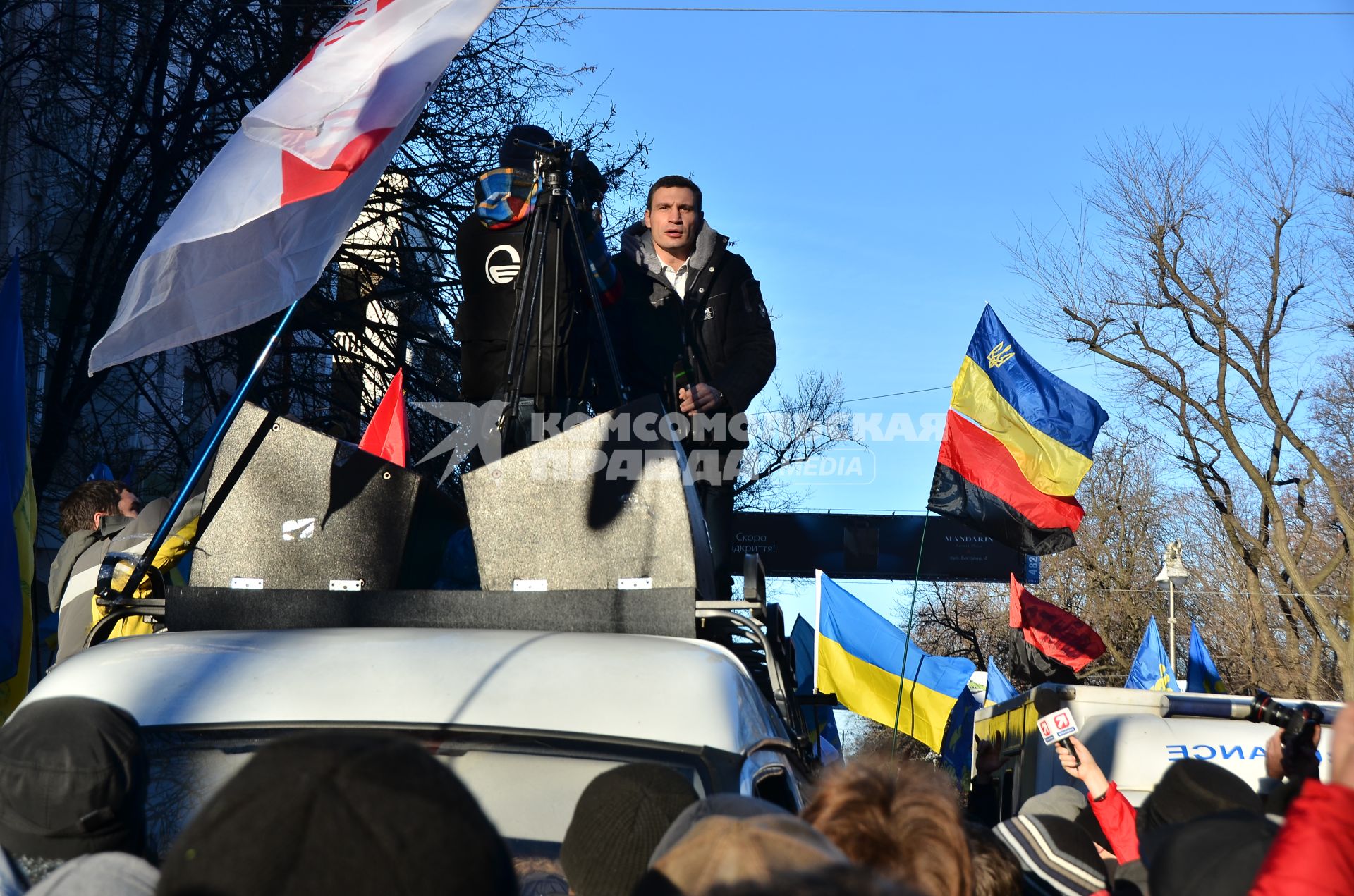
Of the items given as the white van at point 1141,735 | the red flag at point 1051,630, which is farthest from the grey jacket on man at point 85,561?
the red flag at point 1051,630

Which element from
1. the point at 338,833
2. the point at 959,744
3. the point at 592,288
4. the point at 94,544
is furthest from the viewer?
the point at 959,744

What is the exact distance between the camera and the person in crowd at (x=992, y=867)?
2.46 meters

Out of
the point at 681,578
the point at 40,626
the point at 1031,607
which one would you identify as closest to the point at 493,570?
the point at 681,578

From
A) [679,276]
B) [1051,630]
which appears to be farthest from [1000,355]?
[679,276]

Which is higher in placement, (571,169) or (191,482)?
(571,169)

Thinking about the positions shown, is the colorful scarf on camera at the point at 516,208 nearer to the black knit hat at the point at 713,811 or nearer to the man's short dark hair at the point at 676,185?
the man's short dark hair at the point at 676,185

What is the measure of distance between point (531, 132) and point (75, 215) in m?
8.82

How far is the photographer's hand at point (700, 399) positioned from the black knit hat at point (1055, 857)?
2282mm

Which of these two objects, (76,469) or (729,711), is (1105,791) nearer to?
(729,711)

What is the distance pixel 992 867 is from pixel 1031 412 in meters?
7.35

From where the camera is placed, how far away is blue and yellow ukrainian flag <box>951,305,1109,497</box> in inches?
373

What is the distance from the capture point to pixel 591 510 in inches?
152

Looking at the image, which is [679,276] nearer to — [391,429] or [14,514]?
[14,514]

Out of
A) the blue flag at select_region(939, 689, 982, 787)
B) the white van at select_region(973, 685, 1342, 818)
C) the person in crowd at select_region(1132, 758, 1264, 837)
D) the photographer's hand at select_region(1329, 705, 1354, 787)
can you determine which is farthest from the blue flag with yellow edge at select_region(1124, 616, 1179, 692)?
the photographer's hand at select_region(1329, 705, 1354, 787)
